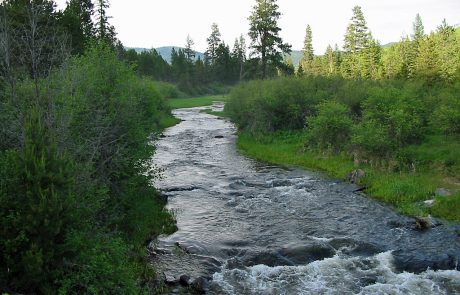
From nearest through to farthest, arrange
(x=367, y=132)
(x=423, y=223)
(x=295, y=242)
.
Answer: (x=295, y=242), (x=423, y=223), (x=367, y=132)

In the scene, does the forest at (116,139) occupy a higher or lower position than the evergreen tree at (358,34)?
lower

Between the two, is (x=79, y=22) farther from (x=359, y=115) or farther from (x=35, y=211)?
(x=35, y=211)

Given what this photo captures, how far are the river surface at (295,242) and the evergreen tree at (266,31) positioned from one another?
31.9 meters

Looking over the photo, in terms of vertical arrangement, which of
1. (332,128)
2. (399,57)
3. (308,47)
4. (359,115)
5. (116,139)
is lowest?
(332,128)

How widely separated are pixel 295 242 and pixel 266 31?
4348 centimetres

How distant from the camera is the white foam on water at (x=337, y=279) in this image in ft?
45.0

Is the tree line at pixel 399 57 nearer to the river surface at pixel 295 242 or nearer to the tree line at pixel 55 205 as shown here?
the river surface at pixel 295 242

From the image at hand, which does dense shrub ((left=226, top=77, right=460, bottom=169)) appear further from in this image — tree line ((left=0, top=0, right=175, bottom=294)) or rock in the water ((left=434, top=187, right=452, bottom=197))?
tree line ((left=0, top=0, right=175, bottom=294))

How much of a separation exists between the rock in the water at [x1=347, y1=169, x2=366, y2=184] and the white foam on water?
10.9m

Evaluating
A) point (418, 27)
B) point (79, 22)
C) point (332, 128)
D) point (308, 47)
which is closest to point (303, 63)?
point (308, 47)

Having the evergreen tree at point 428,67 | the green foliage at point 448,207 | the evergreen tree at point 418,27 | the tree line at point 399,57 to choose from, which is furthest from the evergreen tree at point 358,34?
the green foliage at point 448,207

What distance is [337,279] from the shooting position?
14.5 metres

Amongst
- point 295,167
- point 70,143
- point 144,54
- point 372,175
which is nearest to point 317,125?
point 295,167

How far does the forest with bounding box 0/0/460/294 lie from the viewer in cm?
965
